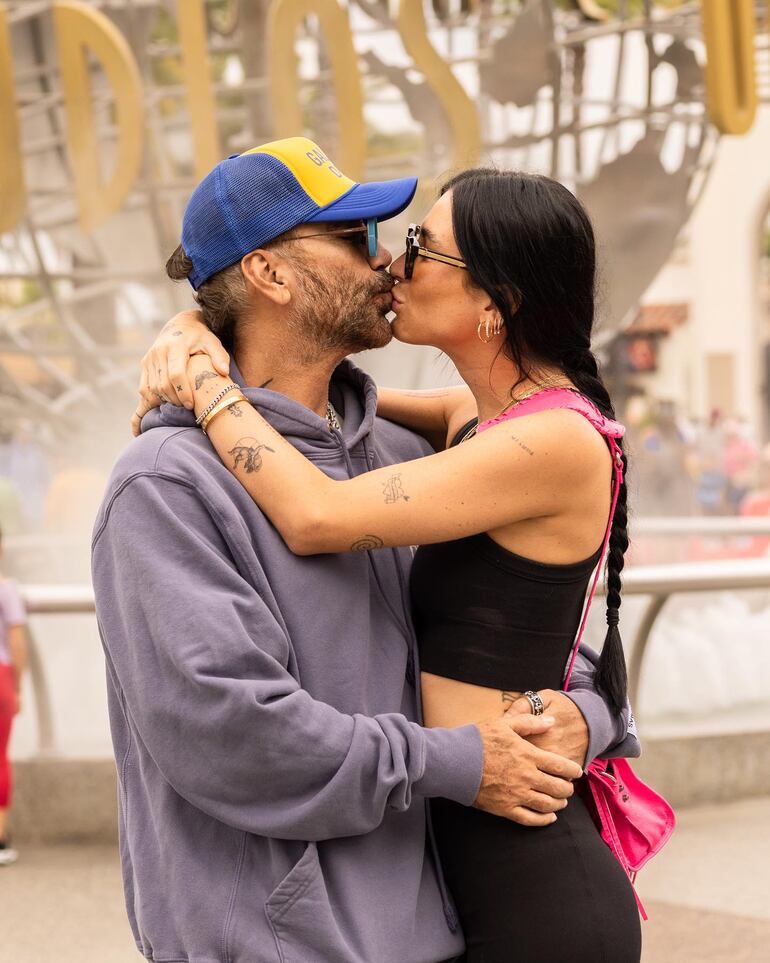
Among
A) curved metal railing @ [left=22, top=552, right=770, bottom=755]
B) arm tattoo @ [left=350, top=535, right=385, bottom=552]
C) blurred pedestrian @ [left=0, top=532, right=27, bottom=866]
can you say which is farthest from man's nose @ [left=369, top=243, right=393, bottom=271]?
blurred pedestrian @ [left=0, top=532, right=27, bottom=866]

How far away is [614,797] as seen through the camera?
212cm

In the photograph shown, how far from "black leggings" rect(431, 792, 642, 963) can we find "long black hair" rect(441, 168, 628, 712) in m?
0.75

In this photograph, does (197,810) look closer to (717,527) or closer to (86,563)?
(717,527)

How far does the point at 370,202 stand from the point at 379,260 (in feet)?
0.40

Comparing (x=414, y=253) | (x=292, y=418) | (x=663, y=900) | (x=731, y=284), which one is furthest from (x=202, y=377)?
(x=731, y=284)

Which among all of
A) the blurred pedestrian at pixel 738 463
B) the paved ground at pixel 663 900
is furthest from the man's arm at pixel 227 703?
the blurred pedestrian at pixel 738 463

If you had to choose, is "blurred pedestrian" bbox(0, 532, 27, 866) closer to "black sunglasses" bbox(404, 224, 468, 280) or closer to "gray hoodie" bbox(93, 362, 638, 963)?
"gray hoodie" bbox(93, 362, 638, 963)

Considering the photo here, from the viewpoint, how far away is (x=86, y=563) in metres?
8.67

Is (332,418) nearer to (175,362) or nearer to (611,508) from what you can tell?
(175,362)

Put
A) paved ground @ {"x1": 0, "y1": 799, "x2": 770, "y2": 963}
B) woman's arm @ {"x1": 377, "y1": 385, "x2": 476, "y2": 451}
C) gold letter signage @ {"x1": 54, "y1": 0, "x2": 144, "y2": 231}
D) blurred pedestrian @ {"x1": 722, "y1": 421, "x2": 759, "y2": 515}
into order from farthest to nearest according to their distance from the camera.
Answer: blurred pedestrian @ {"x1": 722, "y1": 421, "x2": 759, "y2": 515}, gold letter signage @ {"x1": 54, "y1": 0, "x2": 144, "y2": 231}, paved ground @ {"x1": 0, "y1": 799, "x2": 770, "y2": 963}, woman's arm @ {"x1": 377, "y1": 385, "x2": 476, "y2": 451}

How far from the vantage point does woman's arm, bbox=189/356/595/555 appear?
185 centimetres

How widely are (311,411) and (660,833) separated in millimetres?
966

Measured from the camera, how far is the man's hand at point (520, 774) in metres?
1.86

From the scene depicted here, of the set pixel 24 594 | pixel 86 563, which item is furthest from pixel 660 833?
pixel 86 563
